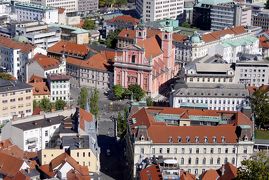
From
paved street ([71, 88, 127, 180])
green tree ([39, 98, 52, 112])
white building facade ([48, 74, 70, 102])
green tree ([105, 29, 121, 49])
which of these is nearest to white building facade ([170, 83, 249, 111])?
paved street ([71, 88, 127, 180])

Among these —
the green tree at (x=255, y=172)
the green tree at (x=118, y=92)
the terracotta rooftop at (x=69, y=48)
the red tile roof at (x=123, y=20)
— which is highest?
the red tile roof at (x=123, y=20)

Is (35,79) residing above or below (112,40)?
below

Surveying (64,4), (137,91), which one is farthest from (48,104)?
(64,4)

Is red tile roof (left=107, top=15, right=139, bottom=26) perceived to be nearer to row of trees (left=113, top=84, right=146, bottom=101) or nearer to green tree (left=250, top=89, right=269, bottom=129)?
row of trees (left=113, top=84, right=146, bottom=101)

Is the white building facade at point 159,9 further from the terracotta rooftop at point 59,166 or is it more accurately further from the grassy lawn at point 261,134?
the terracotta rooftop at point 59,166

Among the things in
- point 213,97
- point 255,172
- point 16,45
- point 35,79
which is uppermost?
point 16,45

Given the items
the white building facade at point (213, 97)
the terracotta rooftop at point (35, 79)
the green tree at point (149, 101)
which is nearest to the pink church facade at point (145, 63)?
the green tree at point (149, 101)

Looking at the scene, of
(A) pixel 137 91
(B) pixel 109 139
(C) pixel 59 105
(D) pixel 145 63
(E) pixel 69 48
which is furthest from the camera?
(E) pixel 69 48

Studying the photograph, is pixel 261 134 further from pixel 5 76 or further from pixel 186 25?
pixel 186 25
